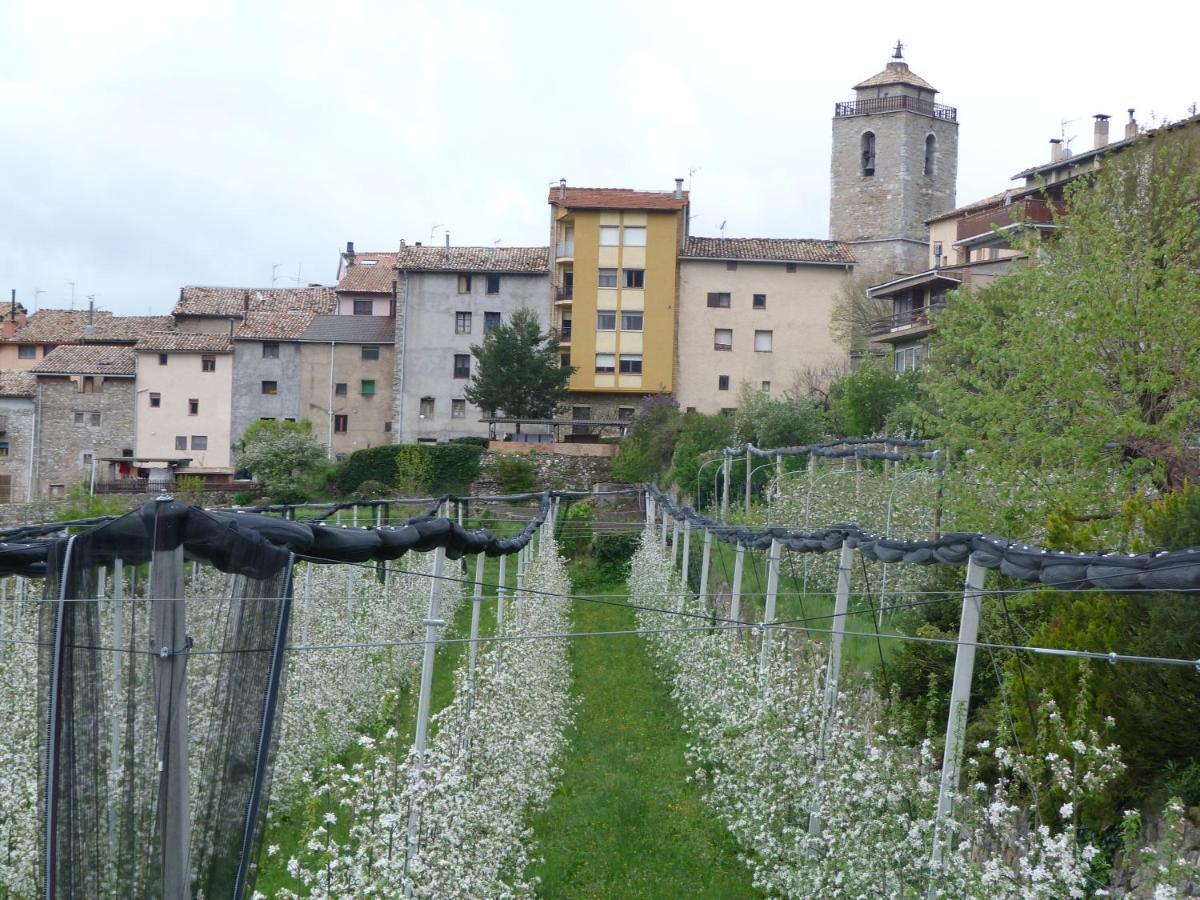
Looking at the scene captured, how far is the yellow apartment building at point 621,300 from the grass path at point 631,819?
37.9 m

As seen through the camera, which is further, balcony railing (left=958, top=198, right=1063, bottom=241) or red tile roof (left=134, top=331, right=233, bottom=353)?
red tile roof (left=134, top=331, right=233, bottom=353)

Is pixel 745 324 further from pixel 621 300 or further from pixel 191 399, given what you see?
pixel 191 399

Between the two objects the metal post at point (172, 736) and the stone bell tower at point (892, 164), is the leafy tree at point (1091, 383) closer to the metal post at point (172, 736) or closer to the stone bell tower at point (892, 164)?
the metal post at point (172, 736)

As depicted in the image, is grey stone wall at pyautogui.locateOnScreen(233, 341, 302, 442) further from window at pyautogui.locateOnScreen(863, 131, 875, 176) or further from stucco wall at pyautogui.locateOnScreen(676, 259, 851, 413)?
window at pyautogui.locateOnScreen(863, 131, 875, 176)

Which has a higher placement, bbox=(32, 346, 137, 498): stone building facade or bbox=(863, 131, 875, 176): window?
bbox=(863, 131, 875, 176): window

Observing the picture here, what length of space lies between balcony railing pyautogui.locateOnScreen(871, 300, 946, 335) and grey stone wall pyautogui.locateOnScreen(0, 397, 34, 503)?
3446 centimetres

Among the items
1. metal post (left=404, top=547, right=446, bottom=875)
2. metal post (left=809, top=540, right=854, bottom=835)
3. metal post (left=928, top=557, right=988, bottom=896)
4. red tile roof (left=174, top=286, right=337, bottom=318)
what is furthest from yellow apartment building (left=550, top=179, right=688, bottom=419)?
metal post (left=928, top=557, right=988, bottom=896)

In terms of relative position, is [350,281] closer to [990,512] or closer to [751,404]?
[751,404]

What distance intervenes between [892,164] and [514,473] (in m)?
26.2

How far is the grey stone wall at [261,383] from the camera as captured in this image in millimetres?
56312

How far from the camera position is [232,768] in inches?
236

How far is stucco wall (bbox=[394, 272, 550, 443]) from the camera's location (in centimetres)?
5412

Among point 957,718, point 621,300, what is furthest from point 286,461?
point 957,718

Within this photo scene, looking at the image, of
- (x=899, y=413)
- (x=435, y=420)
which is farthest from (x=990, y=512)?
(x=435, y=420)
